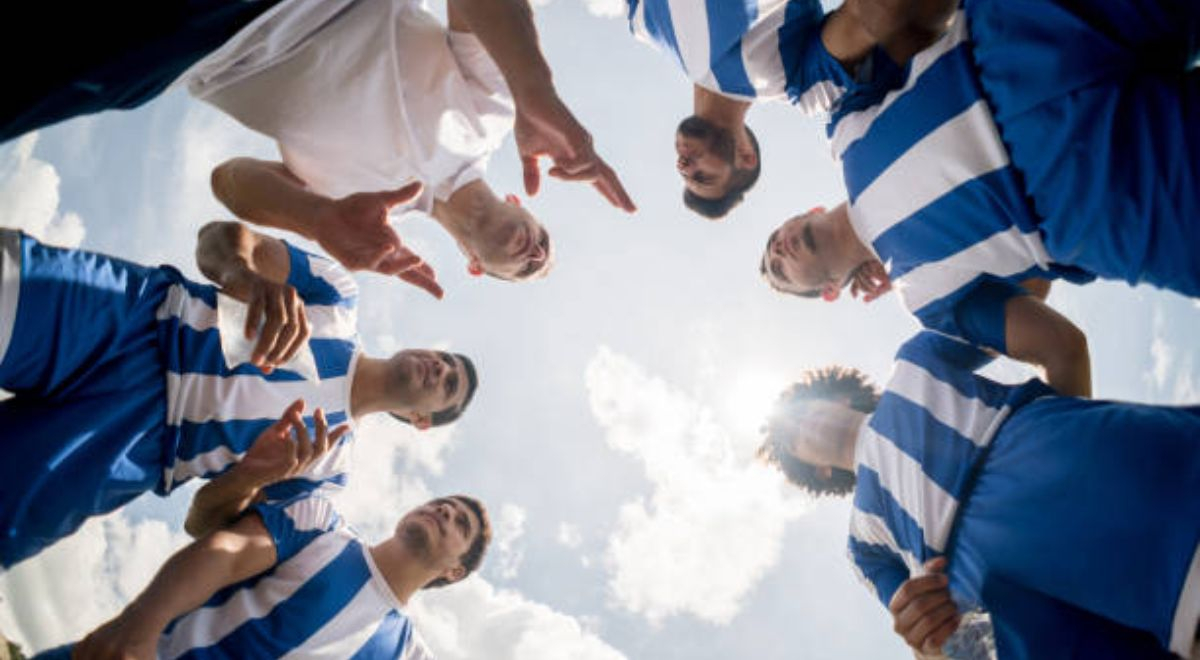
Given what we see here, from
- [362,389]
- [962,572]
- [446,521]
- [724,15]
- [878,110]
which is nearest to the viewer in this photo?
[962,572]

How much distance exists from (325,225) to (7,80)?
1147mm

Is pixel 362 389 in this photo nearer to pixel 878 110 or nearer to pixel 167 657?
pixel 167 657

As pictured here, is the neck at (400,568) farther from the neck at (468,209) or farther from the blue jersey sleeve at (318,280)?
the neck at (468,209)

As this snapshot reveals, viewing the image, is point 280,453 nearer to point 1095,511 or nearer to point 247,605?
point 247,605

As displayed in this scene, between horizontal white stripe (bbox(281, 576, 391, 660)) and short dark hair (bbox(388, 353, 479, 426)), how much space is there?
153 centimetres

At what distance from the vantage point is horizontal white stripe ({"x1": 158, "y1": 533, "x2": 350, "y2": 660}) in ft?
10.2

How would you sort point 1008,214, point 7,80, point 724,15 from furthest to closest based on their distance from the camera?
point 724,15, point 1008,214, point 7,80

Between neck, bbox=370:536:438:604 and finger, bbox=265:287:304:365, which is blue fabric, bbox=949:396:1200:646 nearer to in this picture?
finger, bbox=265:287:304:365

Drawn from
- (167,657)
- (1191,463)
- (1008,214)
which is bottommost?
(167,657)

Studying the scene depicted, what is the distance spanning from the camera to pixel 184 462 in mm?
3051

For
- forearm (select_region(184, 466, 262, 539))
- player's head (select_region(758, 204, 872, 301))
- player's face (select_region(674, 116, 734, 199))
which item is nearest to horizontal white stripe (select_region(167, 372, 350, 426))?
forearm (select_region(184, 466, 262, 539))

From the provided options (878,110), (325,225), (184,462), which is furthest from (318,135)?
(878,110)

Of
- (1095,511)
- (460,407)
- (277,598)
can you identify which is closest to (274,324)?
(277,598)

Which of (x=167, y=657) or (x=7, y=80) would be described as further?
(x=167, y=657)
